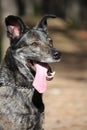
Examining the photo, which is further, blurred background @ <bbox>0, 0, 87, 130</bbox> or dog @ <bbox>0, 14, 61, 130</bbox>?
blurred background @ <bbox>0, 0, 87, 130</bbox>

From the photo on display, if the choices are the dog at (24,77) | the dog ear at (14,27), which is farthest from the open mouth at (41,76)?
the dog ear at (14,27)

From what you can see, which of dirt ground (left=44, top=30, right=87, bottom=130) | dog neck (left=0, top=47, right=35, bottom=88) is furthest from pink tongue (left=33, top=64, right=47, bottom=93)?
dirt ground (left=44, top=30, right=87, bottom=130)

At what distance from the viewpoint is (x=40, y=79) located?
7594 millimetres

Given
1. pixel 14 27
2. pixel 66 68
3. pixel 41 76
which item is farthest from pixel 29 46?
pixel 66 68

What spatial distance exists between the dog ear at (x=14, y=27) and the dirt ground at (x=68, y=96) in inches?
145

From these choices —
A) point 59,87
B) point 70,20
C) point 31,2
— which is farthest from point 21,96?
point 31,2

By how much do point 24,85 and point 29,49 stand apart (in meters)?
0.44

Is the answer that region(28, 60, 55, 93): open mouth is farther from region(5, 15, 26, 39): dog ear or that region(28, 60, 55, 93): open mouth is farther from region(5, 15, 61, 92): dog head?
region(5, 15, 26, 39): dog ear

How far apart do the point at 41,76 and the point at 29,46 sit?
430 mm

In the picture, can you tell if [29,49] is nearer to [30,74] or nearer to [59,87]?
[30,74]

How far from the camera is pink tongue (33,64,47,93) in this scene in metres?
7.59

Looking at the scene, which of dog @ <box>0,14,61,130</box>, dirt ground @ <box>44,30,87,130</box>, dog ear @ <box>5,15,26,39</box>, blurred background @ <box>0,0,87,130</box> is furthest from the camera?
blurred background @ <box>0,0,87,130</box>

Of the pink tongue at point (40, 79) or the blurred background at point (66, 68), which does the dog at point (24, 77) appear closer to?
the pink tongue at point (40, 79)

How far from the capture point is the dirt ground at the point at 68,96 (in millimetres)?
12000
